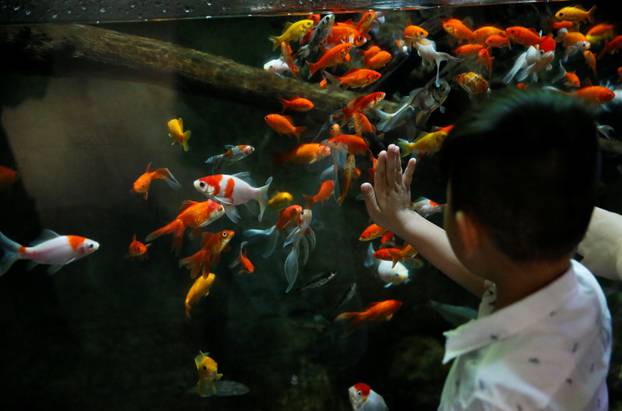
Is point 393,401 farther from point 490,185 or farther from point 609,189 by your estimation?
point 490,185

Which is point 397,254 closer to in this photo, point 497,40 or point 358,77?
point 358,77

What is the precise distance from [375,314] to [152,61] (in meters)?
3.15

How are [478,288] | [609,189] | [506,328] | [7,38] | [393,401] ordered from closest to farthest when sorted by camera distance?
[506,328], [478,288], [7,38], [393,401], [609,189]

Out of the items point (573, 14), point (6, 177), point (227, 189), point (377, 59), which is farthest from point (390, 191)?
point (573, 14)

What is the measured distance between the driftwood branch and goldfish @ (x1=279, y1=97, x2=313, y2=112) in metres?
0.17

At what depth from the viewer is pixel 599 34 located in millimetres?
6043

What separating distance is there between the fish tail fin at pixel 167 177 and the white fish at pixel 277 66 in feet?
4.63

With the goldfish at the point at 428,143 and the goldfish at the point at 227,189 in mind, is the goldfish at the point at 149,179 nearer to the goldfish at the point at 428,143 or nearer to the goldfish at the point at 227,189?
the goldfish at the point at 227,189

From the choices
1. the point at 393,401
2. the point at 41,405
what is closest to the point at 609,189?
the point at 393,401

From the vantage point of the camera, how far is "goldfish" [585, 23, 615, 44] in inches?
235

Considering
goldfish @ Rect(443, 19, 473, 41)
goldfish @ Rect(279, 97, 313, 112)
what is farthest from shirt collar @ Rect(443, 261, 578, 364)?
goldfish @ Rect(443, 19, 473, 41)

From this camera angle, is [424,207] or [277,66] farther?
[277,66]

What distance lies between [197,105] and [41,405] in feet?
10.5

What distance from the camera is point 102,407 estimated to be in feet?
15.2
